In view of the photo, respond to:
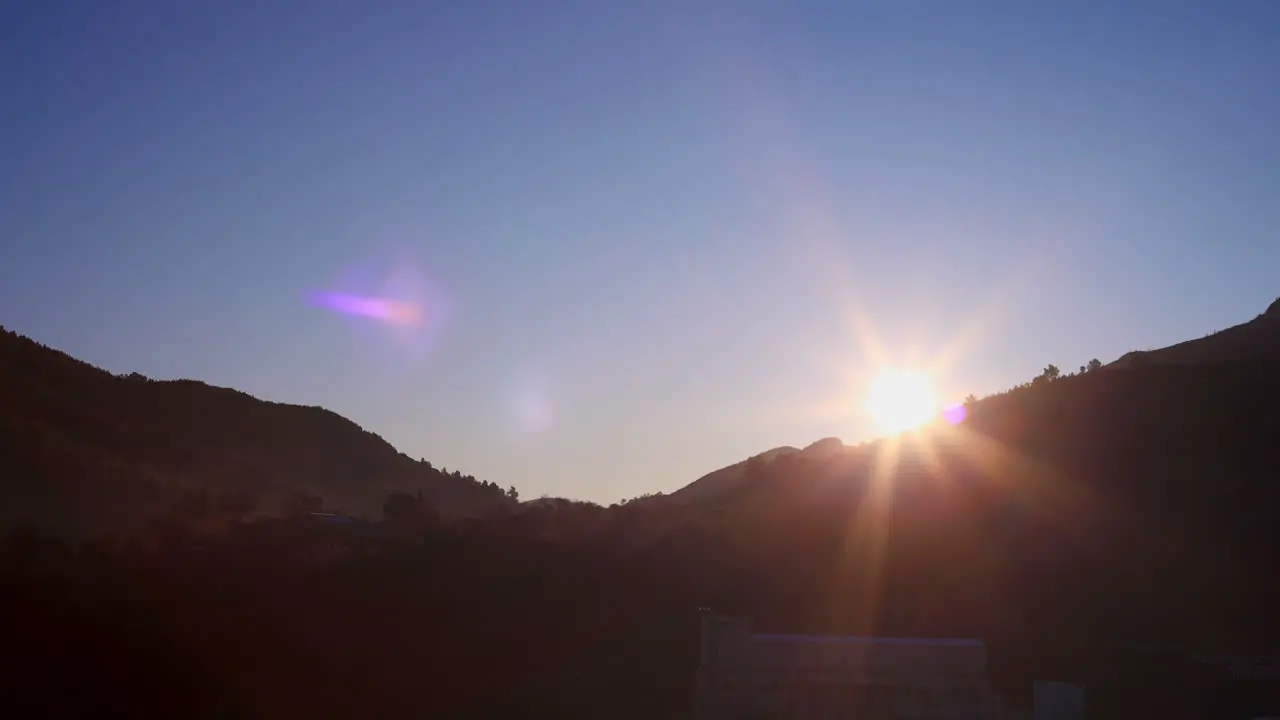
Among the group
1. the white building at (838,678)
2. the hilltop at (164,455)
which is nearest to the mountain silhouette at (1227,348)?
the hilltop at (164,455)

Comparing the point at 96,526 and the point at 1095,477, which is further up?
the point at 1095,477

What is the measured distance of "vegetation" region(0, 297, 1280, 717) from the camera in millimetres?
23031

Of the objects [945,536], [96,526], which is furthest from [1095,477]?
[96,526]

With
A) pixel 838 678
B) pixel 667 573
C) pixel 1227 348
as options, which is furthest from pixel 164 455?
pixel 1227 348

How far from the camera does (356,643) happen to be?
24.2 metres

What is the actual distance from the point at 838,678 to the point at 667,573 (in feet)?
27.1

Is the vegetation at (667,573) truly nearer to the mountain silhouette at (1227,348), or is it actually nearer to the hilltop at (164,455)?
the hilltop at (164,455)

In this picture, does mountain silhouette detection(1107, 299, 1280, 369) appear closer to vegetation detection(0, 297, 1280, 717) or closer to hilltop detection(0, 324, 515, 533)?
vegetation detection(0, 297, 1280, 717)

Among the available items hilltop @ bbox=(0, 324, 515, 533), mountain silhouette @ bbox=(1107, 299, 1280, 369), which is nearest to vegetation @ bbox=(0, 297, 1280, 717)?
hilltop @ bbox=(0, 324, 515, 533)

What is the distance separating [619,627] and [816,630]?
13.0ft

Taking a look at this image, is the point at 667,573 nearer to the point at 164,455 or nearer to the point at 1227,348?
the point at 1227,348

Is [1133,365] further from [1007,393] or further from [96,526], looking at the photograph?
[96,526]

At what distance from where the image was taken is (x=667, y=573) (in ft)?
91.2

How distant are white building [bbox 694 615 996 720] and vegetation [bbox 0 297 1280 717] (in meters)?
1.94
